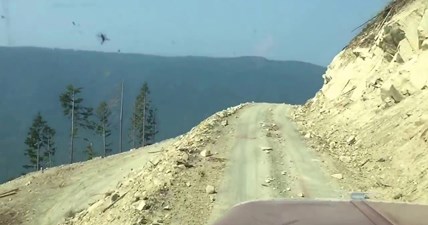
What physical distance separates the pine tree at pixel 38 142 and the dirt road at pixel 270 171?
167ft

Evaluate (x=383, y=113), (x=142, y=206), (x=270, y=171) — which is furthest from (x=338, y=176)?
(x=383, y=113)

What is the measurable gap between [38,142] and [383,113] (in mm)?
57628

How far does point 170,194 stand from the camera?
493 inches

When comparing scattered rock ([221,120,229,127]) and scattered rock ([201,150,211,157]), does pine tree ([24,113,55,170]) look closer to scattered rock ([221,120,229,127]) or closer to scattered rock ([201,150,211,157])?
scattered rock ([221,120,229,127])

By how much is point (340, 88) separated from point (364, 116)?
7.34 m

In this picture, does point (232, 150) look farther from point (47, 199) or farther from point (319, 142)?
point (47, 199)

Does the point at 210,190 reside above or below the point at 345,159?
below

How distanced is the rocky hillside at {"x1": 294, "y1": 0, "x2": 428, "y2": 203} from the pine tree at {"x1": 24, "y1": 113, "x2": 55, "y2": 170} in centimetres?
4750

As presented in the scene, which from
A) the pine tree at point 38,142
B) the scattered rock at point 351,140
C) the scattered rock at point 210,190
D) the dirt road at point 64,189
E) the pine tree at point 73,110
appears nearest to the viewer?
the scattered rock at point 210,190

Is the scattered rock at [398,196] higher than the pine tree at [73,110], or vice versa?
the pine tree at [73,110]

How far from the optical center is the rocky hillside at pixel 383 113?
12914 mm

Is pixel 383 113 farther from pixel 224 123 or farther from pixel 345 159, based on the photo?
pixel 224 123

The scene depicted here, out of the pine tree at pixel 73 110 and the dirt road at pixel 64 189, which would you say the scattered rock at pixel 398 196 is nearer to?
the dirt road at pixel 64 189

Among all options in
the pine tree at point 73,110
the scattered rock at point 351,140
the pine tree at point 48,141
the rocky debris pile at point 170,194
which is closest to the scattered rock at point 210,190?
the rocky debris pile at point 170,194
